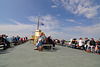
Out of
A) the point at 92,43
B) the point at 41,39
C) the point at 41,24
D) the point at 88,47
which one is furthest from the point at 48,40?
the point at 41,24

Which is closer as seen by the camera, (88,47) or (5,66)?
(5,66)

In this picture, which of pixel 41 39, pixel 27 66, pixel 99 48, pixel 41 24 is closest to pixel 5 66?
pixel 27 66

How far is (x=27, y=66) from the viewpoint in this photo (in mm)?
2812

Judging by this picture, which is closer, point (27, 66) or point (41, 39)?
point (27, 66)

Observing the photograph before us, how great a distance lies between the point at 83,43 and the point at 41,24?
35.8 ft

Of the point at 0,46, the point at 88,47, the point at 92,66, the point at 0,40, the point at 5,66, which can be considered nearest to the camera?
the point at 5,66

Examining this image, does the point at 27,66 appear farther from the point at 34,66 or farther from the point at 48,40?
the point at 48,40

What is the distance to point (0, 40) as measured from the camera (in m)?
6.78

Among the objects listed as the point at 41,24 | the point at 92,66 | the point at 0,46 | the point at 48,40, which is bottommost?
the point at 92,66

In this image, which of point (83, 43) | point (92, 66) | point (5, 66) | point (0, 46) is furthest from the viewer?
point (83, 43)

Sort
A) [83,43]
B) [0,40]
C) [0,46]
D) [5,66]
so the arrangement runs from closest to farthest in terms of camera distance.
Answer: [5,66] → [0,46] → [0,40] → [83,43]

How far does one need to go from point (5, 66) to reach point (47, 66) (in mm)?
1705

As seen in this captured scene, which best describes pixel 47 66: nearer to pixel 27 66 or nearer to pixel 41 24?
pixel 27 66

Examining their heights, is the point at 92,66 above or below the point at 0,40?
below
